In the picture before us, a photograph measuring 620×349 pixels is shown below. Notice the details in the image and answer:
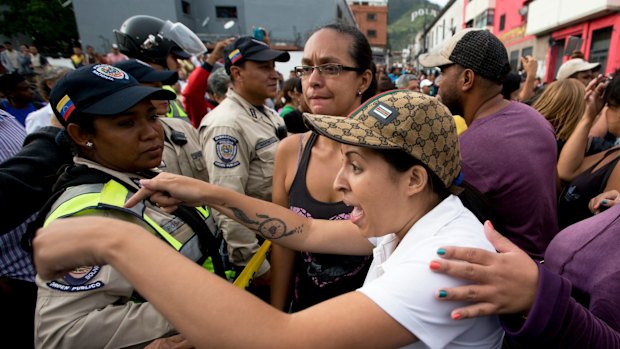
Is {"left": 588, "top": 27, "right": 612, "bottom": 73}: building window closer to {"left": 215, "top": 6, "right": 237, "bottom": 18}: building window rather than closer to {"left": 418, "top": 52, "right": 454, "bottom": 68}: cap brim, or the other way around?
{"left": 418, "top": 52, "right": 454, "bottom": 68}: cap brim

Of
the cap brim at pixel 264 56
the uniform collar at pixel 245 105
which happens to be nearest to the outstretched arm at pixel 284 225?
the uniform collar at pixel 245 105

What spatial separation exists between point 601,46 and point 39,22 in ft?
144

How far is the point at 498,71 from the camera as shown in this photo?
2273mm

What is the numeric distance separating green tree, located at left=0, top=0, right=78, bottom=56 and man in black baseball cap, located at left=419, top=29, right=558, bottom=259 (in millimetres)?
38907

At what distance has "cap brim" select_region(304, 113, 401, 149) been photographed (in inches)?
43.0

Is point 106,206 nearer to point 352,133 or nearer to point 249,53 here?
point 352,133

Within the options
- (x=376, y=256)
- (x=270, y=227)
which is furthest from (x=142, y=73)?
(x=376, y=256)

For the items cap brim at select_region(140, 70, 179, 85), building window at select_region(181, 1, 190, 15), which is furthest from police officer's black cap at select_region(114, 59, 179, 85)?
building window at select_region(181, 1, 190, 15)

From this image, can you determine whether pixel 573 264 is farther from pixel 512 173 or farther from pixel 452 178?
pixel 512 173

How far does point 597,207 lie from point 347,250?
161 cm

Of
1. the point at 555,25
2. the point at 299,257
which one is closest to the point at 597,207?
the point at 299,257

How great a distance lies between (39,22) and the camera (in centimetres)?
3250

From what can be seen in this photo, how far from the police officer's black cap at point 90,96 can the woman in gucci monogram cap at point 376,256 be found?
0.81 metres

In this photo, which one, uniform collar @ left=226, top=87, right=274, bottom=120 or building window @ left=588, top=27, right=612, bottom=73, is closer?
uniform collar @ left=226, top=87, right=274, bottom=120
